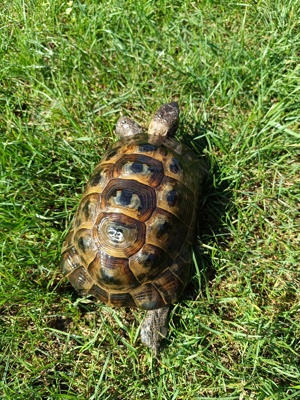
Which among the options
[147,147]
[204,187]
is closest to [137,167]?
[147,147]

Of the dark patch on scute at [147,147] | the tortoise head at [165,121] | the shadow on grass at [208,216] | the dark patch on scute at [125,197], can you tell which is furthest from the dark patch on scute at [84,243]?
the tortoise head at [165,121]

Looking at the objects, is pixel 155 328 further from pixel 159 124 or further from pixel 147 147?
pixel 159 124

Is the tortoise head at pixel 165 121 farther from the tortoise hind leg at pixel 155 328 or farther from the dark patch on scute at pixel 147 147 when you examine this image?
the tortoise hind leg at pixel 155 328

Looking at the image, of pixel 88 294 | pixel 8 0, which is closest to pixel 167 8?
pixel 8 0

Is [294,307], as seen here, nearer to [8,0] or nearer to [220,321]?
[220,321]

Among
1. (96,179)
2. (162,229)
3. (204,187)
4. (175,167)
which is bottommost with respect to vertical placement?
(204,187)
